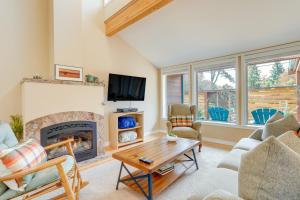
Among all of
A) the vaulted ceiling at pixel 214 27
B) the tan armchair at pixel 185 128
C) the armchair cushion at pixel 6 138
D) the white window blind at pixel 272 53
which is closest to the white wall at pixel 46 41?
the vaulted ceiling at pixel 214 27

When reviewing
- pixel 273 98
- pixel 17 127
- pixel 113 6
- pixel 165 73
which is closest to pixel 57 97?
pixel 17 127

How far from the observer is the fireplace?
2.54m

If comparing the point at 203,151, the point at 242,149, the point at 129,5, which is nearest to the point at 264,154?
the point at 242,149

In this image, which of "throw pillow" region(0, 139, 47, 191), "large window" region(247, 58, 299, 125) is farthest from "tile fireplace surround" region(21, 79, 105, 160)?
"large window" region(247, 58, 299, 125)

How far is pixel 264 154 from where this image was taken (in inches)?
27.5

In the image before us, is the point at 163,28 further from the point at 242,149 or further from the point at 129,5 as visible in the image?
the point at 242,149

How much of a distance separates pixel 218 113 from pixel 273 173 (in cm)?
352

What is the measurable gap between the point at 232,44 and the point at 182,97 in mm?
2131

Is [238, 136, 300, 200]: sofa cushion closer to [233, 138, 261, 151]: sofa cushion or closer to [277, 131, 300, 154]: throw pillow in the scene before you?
[277, 131, 300, 154]: throw pillow

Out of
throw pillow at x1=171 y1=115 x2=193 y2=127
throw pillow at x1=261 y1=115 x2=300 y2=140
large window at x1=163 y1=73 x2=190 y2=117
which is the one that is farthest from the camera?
large window at x1=163 y1=73 x2=190 y2=117

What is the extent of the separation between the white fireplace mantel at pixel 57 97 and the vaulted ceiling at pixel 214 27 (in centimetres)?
172

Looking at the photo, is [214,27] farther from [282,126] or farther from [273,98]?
[282,126]

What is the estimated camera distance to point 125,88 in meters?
3.81

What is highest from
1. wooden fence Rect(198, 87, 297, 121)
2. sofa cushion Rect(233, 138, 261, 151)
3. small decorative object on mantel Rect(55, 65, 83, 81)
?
small decorative object on mantel Rect(55, 65, 83, 81)
